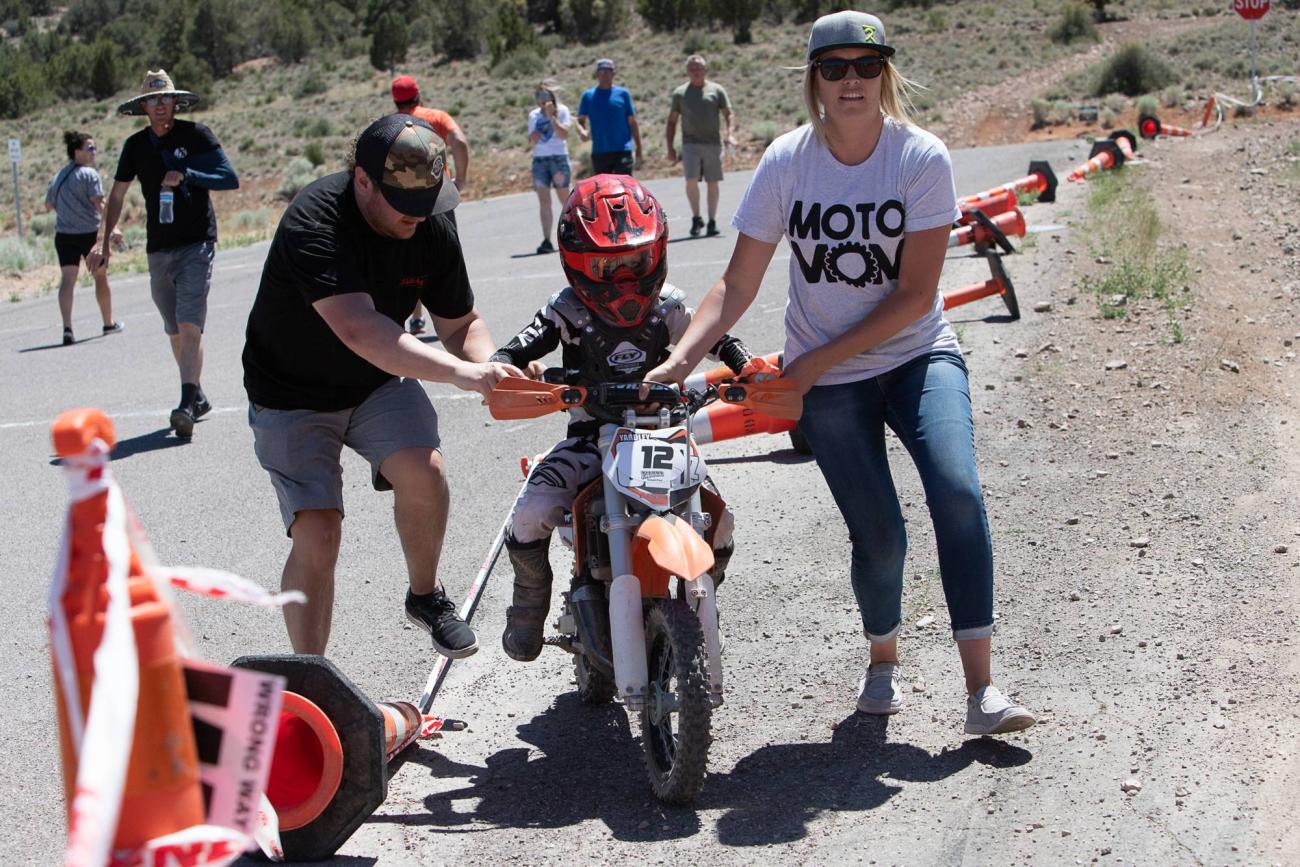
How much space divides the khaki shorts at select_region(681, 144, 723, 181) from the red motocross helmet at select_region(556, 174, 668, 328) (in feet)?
42.4

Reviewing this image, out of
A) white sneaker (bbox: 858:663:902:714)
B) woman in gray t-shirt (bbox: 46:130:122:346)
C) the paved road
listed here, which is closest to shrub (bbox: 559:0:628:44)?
woman in gray t-shirt (bbox: 46:130:122:346)

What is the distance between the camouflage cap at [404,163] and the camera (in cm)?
460

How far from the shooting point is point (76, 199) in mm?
14953

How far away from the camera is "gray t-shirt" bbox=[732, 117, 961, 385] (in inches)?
Result: 179

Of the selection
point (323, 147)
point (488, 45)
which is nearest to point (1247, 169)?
point (323, 147)

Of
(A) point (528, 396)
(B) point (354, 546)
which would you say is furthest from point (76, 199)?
(A) point (528, 396)

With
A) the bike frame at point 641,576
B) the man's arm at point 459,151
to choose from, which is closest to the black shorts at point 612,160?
the man's arm at point 459,151

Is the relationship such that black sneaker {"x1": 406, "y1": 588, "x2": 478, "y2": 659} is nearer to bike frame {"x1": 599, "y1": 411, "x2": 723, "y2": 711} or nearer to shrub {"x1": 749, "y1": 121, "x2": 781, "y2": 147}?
bike frame {"x1": 599, "y1": 411, "x2": 723, "y2": 711}

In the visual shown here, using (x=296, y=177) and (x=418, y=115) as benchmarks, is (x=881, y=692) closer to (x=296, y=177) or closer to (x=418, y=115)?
(x=418, y=115)

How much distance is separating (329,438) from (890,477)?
1854 millimetres

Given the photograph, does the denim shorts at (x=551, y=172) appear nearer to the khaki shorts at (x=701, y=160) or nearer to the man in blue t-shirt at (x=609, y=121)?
the man in blue t-shirt at (x=609, y=121)

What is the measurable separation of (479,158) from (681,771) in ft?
125

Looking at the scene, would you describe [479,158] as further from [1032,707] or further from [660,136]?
[1032,707]

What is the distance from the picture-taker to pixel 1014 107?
42500 millimetres
